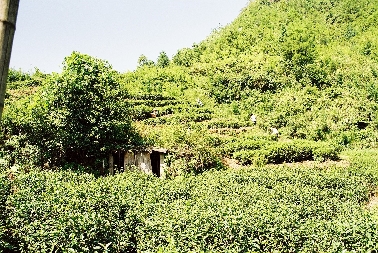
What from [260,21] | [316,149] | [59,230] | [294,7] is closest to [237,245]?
[59,230]

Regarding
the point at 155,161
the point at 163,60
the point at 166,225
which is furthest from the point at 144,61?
the point at 166,225

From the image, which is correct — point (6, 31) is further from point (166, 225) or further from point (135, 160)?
point (135, 160)

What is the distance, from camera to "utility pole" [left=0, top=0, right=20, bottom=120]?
3.97ft

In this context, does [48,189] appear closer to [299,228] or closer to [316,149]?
[299,228]

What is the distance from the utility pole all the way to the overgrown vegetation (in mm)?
4789

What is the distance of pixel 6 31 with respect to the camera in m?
1.23

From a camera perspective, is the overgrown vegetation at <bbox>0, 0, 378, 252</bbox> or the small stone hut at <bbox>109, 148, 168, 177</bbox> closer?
the overgrown vegetation at <bbox>0, 0, 378, 252</bbox>

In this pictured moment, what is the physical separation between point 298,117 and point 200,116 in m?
7.74

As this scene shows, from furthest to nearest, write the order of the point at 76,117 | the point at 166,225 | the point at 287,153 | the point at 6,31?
the point at 287,153 < the point at 76,117 < the point at 166,225 < the point at 6,31

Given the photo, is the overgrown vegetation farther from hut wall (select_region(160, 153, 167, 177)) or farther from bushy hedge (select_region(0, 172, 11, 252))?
hut wall (select_region(160, 153, 167, 177))

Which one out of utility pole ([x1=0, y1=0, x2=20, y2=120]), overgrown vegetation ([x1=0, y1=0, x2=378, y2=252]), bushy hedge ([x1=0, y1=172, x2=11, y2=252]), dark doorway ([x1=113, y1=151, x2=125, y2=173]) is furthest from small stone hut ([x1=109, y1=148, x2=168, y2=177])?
utility pole ([x1=0, y1=0, x2=20, y2=120])

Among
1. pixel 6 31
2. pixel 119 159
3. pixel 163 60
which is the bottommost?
pixel 6 31

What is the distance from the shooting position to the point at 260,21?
182ft

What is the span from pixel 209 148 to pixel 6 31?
723 inches
